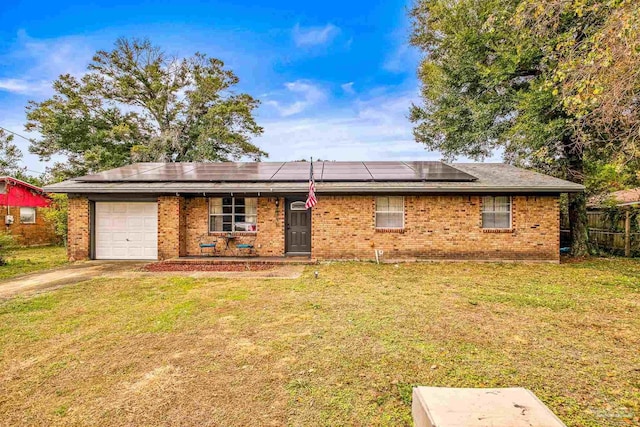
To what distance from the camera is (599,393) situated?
2953mm

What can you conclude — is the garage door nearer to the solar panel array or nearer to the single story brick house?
the single story brick house

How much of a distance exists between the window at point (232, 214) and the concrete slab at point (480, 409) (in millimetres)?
9740

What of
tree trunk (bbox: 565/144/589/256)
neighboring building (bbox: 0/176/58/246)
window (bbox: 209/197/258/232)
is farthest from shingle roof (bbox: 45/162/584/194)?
neighboring building (bbox: 0/176/58/246)

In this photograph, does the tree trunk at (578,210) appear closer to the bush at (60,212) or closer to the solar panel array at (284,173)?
the solar panel array at (284,173)

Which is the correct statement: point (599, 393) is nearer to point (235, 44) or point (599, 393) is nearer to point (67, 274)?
point (67, 274)

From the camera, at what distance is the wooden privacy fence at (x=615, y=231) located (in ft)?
37.2

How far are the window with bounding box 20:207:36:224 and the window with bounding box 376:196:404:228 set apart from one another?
1893 centimetres

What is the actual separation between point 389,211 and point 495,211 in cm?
353

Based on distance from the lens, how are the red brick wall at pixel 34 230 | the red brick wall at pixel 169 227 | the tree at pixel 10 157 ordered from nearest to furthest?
the red brick wall at pixel 169 227 → the red brick wall at pixel 34 230 → the tree at pixel 10 157

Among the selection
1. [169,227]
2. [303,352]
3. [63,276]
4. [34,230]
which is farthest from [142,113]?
[303,352]

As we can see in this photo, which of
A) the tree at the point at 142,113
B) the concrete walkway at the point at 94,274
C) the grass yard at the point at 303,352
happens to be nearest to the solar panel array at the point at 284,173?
the concrete walkway at the point at 94,274

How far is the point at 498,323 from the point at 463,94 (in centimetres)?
1195

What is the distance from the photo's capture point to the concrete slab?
1796mm

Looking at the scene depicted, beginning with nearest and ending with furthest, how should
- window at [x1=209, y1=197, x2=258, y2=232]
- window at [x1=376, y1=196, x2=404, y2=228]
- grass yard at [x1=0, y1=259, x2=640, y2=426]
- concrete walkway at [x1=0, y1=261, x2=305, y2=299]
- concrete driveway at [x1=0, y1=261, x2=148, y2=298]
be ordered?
grass yard at [x1=0, y1=259, x2=640, y2=426] → concrete driveway at [x1=0, y1=261, x2=148, y2=298] → concrete walkway at [x1=0, y1=261, x2=305, y2=299] → window at [x1=376, y1=196, x2=404, y2=228] → window at [x1=209, y1=197, x2=258, y2=232]
